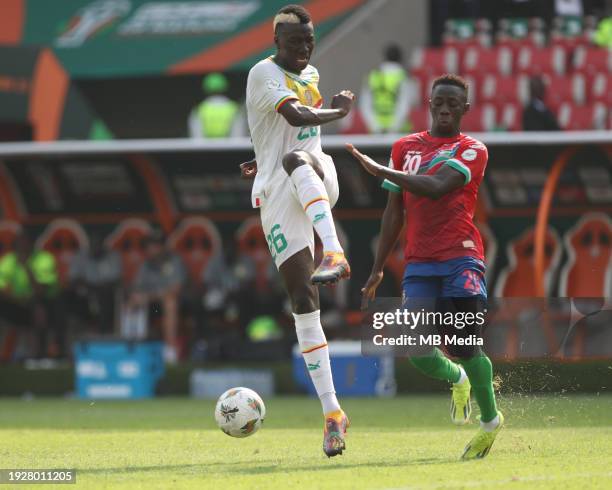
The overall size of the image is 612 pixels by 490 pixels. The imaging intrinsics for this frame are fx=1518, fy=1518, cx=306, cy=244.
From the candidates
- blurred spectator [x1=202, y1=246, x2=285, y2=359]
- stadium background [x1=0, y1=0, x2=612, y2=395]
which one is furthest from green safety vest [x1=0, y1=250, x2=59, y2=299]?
blurred spectator [x1=202, y1=246, x2=285, y2=359]

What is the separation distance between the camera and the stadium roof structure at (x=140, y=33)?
822 inches

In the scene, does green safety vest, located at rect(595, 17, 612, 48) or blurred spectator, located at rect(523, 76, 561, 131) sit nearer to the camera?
blurred spectator, located at rect(523, 76, 561, 131)

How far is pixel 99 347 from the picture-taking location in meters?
15.9

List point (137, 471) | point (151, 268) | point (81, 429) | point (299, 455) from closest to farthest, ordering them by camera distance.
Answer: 1. point (137, 471)
2. point (299, 455)
3. point (81, 429)
4. point (151, 268)

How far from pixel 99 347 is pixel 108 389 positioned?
0.45 metres

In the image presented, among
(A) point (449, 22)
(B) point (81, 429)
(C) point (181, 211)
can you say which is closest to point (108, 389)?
(C) point (181, 211)

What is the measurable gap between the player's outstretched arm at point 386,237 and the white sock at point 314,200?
0.82 feet

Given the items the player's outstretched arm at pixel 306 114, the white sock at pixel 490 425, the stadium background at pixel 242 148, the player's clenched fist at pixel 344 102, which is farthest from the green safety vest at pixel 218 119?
the white sock at pixel 490 425

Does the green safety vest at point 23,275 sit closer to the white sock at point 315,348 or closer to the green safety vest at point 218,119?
the green safety vest at point 218,119

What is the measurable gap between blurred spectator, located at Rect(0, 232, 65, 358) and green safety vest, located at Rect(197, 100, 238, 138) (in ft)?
8.05

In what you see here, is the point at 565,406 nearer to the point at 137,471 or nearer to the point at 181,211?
the point at 137,471

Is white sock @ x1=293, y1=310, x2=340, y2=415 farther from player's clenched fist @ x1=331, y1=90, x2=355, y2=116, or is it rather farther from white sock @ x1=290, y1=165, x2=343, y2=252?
player's clenched fist @ x1=331, y1=90, x2=355, y2=116

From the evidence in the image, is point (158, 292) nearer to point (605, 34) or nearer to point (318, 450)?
point (605, 34)

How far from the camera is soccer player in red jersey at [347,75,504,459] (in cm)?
737
